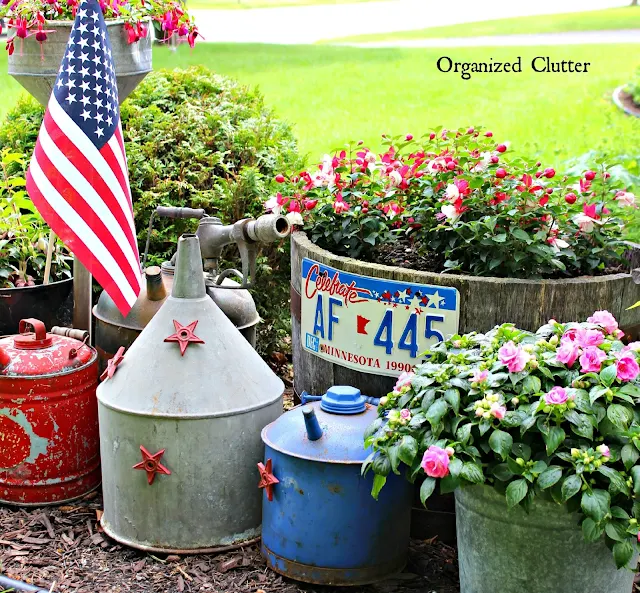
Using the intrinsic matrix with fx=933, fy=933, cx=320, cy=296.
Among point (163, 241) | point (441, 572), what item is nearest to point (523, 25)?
point (163, 241)

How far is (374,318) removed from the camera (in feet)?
11.7

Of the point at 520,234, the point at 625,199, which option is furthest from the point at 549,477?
the point at 625,199

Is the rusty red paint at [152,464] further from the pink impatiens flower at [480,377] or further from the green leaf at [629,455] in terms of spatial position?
the green leaf at [629,455]

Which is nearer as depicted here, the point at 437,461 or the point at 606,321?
the point at 437,461

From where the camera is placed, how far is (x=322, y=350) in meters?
3.79

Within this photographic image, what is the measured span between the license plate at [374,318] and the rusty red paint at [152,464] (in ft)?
2.59

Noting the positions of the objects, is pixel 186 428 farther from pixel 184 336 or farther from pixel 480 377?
pixel 480 377

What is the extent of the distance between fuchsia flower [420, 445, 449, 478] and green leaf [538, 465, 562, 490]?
263mm

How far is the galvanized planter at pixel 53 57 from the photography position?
13.6 feet

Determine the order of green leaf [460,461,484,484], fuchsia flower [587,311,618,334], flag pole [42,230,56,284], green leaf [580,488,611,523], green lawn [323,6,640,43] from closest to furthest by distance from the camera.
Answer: green leaf [580,488,611,523] < green leaf [460,461,484,484] < fuchsia flower [587,311,618,334] < flag pole [42,230,56,284] < green lawn [323,6,640,43]

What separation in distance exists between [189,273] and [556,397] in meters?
1.52

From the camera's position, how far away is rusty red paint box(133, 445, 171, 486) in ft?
11.2

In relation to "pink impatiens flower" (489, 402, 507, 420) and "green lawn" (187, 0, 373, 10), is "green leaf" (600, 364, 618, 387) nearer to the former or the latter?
"pink impatiens flower" (489, 402, 507, 420)

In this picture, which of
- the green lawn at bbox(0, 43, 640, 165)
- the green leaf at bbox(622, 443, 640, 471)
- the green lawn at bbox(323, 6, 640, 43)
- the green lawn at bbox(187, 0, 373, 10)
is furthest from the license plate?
the green lawn at bbox(187, 0, 373, 10)
